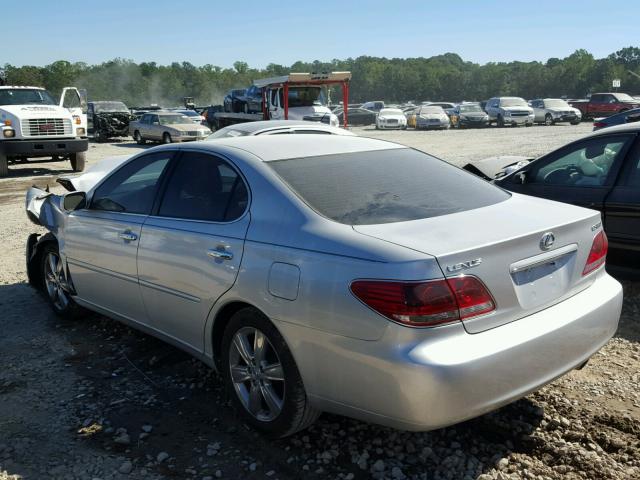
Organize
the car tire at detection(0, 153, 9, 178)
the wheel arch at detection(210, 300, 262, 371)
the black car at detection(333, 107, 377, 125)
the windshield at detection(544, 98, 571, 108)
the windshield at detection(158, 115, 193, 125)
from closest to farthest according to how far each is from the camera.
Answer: the wheel arch at detection(210, 300, 262, 371) < the car tire at detection(0, 153, 9, 178) < the windshield at detection(158, 115, 193, 125) < the windshield at detection(544, 98, 571, 108) < the black car at detection(333, 107, 377, 125)

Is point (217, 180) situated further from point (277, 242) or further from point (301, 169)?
point (277, 242)

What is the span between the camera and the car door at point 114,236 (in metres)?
4.18

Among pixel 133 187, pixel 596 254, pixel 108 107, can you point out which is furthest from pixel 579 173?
pixel 108 107

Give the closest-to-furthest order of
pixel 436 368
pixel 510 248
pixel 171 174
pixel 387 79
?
pixel 436 368 → pixel 510 248 → pixel 171 174 → pixel 387 79

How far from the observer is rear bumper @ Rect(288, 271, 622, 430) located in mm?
2580

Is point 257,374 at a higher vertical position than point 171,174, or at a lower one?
lower

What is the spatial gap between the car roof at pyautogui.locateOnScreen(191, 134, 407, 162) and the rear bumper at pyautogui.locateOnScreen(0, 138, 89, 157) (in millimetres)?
13643

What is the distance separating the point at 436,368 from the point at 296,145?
1844 millimetres

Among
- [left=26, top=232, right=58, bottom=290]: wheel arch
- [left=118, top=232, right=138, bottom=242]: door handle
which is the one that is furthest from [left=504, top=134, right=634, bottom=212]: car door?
[left=26, top=232, right=58, bottom=290]: wheel arch

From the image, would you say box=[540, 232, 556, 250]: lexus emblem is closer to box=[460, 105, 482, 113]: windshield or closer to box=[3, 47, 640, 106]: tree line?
box=[460, 105, 482, 113]: windshield

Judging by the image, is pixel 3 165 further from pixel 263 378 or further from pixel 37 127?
pixel 263 378

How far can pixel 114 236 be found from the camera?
4320mm

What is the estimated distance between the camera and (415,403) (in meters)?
2.60

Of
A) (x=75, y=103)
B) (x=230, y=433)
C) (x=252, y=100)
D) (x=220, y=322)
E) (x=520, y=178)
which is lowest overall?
(x=230, y=433)
